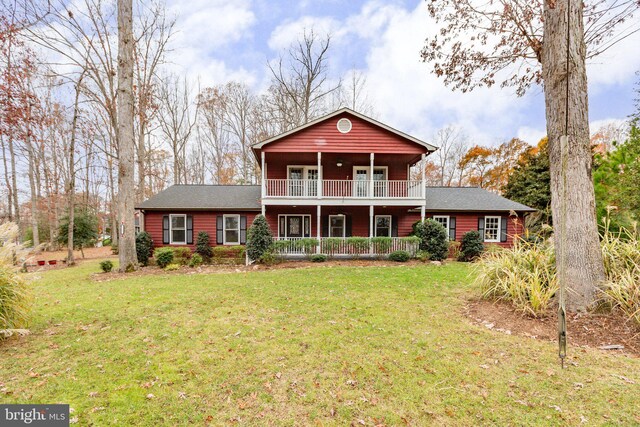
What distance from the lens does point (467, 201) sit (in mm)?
15477

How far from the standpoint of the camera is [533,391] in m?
2.89

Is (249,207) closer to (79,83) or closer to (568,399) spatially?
(79,83)

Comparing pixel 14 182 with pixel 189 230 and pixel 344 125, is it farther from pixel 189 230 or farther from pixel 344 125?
pixel 344 125

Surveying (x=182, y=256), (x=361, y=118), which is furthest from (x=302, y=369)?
(x=361, y=118)

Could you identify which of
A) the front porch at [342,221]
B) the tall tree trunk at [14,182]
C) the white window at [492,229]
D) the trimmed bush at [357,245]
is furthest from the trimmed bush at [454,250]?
the tall tree trunk at [14,182]

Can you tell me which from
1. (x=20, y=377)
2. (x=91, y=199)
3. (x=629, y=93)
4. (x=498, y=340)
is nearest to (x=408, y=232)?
(x=629, y=93)

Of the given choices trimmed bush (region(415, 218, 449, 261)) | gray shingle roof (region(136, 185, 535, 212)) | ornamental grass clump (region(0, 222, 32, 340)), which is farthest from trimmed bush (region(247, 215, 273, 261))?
ornamental grass clump (region(0, 222, 32, 340))

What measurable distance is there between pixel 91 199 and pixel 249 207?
26.0 m

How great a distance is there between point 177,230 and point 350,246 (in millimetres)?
9564

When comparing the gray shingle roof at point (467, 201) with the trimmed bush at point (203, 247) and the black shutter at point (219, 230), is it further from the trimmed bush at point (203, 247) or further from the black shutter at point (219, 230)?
the trimmed bush at point (203, 247)

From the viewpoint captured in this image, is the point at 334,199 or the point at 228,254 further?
the point at 228,254

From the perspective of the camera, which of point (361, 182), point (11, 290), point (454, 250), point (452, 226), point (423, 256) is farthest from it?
point (452, 226)

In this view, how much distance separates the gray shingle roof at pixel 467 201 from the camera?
1462cm

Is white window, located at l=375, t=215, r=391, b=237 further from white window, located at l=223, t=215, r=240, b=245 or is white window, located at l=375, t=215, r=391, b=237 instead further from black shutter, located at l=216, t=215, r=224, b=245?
black shutter, located at l=216, t=215, r=224, b=245
